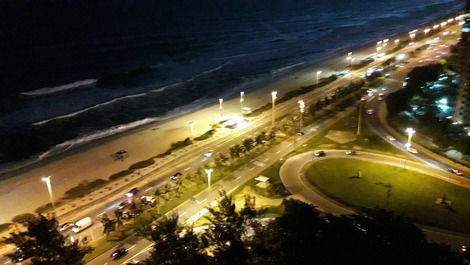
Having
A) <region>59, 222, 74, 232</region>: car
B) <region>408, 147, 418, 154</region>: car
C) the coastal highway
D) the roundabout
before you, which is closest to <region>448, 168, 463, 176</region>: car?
the roundabout

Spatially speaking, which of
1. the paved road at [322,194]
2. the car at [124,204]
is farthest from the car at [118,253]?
the paved road at [322,194]

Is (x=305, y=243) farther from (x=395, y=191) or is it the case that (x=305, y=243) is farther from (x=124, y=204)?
(x=124, y=204)

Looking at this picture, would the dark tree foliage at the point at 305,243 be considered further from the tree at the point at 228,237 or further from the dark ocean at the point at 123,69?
the dark ocean at the point at 123,69

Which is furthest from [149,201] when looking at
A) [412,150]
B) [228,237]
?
[412,150]

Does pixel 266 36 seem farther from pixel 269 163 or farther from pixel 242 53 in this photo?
pixel 269 163

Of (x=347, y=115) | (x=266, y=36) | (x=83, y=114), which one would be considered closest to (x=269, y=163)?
(x=347, y=115)

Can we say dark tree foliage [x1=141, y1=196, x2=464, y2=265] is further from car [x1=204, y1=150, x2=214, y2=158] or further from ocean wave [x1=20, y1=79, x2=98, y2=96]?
ocean wave [x1=20, y1=79, x2=98, y2=96]
